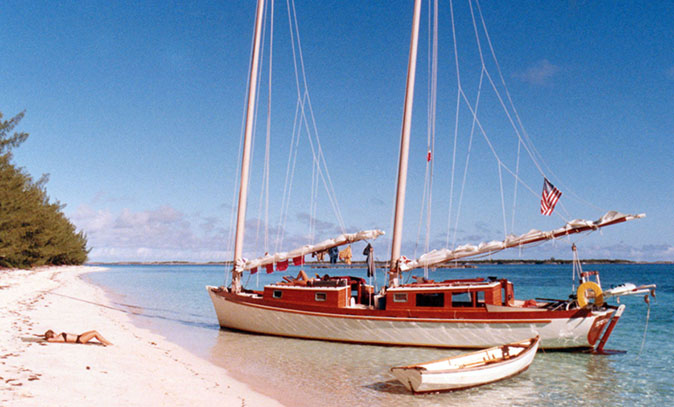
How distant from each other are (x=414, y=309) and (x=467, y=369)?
6094mm

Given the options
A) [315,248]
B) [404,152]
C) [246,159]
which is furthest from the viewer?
[246,159]

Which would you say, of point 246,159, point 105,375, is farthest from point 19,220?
point 105,375

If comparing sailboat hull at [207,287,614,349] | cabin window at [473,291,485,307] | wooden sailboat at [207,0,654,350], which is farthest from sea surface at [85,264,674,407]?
cabin window at [473,291,485,307]

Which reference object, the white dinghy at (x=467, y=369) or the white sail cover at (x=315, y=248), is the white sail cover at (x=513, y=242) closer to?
the white sail cover at (x=315, y=248)

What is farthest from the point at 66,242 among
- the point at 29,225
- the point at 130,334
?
the point at 130,334

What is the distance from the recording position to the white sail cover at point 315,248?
23.5m

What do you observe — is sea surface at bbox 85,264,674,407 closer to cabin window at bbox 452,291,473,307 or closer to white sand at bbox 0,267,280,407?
white sand at bbox 0,267,280,407

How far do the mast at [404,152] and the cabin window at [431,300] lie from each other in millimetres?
1925

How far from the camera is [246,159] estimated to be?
85.4 feet

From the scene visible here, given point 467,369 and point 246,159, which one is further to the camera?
point 246,159

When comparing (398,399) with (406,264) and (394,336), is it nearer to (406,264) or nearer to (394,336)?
(394,336)

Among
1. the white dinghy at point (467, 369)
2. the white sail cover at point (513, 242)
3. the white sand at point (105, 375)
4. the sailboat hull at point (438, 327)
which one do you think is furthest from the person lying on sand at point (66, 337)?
the white sail cover at point (513, 242)

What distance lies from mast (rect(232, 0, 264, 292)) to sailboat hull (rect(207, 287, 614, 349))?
11.7ft

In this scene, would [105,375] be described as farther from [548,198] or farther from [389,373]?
[548,198]
